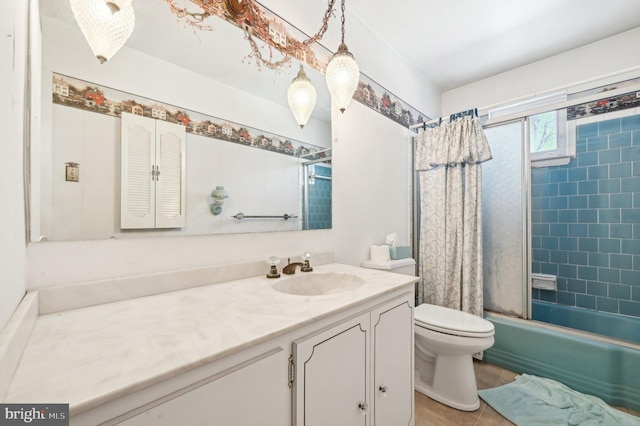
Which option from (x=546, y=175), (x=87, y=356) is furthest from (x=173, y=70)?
(x=546, y=175)

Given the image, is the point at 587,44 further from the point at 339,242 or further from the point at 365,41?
the point at 339,242

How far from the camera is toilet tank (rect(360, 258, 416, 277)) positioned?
1722 millimetres

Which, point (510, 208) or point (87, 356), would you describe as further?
point (510, 208)

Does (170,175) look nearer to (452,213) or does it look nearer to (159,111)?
(159,111)

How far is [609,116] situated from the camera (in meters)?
2.09

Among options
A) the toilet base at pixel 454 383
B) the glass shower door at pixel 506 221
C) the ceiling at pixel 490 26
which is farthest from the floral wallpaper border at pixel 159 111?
the glass shower door at pixel 506 221

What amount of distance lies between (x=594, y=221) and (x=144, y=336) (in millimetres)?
3063

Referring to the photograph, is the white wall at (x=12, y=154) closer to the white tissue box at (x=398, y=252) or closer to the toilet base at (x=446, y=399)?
the white tissue box at (x=398, y=252)

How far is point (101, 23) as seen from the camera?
77 cm

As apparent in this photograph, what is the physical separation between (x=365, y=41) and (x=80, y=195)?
1968 mm

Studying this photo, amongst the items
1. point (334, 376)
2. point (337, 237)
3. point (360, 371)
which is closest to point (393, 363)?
point (360, 371)

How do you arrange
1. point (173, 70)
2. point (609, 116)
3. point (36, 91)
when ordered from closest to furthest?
point (36, 91) < point (173, 70) < point (609, 116)

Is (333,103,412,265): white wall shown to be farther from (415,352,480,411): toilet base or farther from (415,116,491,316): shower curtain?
(415,352,480,411): toilet base

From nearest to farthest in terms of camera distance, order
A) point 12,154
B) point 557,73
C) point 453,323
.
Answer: point 12,154 → point 453,323 → point 557,73
